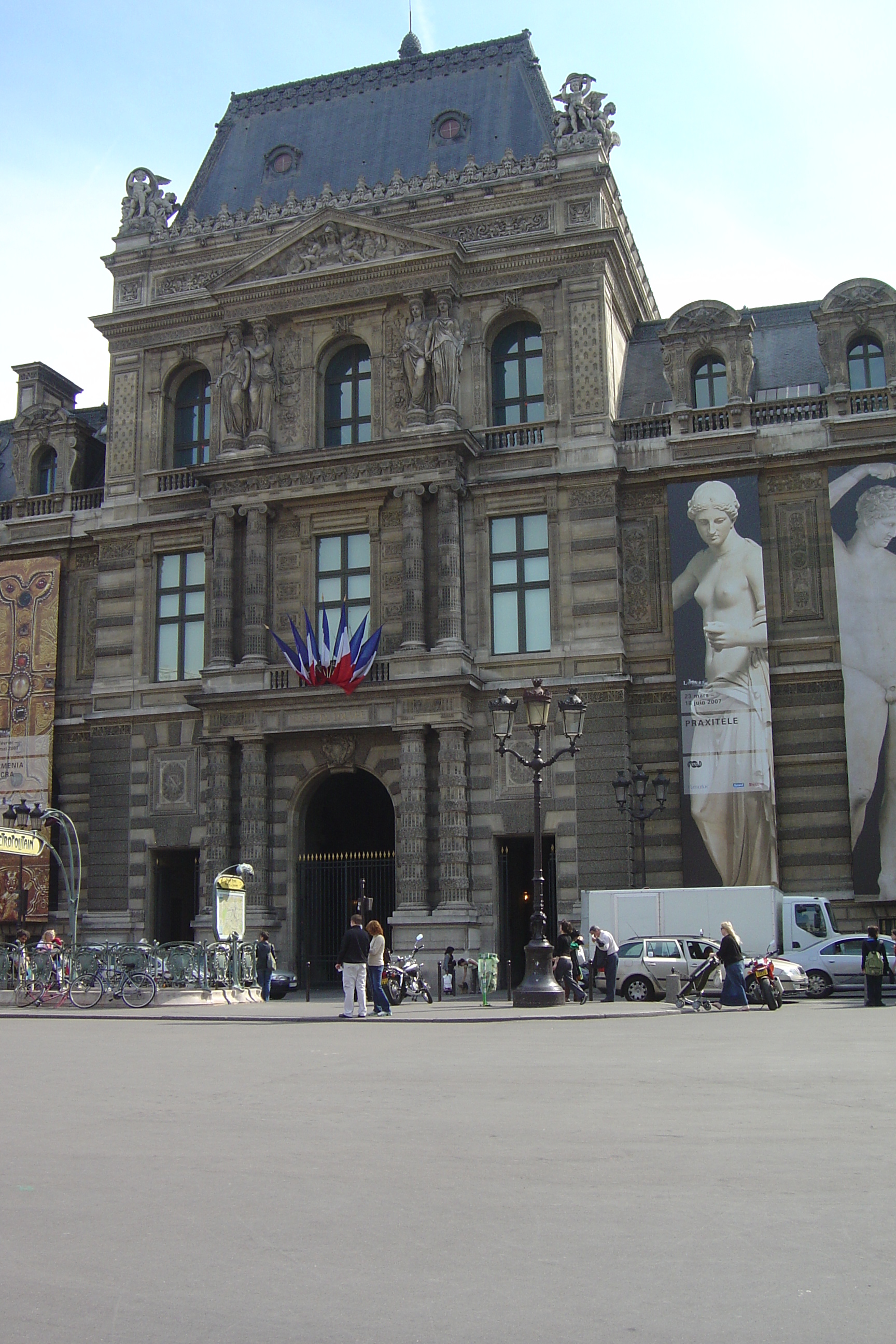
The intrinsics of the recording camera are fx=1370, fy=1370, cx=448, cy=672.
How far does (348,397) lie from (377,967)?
63.1 ft

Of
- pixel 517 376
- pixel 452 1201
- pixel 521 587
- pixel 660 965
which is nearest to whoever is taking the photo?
pixel 452 1201

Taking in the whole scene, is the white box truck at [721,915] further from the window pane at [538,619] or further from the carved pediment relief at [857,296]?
the carved pediment relief at [857,296]

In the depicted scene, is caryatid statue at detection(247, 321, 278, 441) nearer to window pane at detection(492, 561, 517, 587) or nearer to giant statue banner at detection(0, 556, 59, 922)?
window pane at detection(492, 561, 517, 587)

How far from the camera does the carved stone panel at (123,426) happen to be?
39719 millimetres

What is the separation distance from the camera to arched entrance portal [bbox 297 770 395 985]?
114ft

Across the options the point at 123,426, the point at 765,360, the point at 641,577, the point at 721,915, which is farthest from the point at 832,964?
the point at 123,426

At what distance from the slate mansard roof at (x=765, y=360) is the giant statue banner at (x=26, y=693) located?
17.6m

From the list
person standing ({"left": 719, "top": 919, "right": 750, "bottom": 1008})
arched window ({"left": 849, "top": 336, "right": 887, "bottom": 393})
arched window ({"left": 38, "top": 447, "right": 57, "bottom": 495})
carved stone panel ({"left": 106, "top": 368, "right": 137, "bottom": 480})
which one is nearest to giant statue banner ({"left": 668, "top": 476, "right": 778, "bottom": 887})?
arched window ({"left": 849, "top": 336, "right": 887, "bottom": 393})

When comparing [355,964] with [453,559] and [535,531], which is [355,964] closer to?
[453,559]

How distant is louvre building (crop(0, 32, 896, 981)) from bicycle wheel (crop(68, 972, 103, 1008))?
271 inches

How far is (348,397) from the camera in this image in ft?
124

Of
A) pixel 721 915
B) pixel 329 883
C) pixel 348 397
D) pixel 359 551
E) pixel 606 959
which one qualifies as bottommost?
pixel 606 959

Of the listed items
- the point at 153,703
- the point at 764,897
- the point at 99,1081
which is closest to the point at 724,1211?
the point at 99,1081

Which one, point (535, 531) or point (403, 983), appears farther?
point (535, 531)
